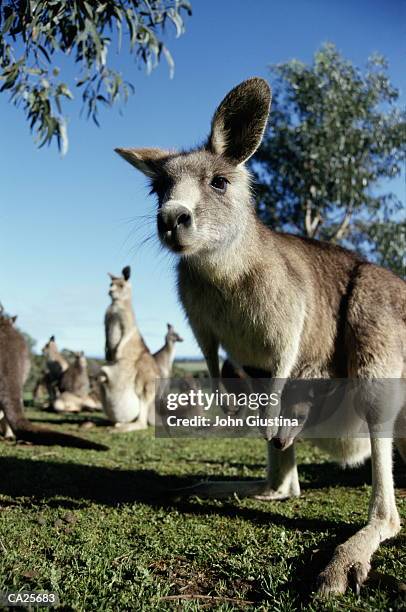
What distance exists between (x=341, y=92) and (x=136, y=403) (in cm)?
1247

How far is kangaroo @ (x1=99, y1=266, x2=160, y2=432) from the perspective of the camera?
8469mm

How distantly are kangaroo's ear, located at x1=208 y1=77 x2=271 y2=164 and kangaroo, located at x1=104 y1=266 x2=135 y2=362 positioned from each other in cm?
615

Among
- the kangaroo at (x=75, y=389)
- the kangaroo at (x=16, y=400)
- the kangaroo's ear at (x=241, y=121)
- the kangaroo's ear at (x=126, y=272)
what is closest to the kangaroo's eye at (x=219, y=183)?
the kangaroo's ear at (x=241, y=121)

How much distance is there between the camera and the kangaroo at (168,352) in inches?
447

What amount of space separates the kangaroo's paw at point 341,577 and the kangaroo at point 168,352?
874cm

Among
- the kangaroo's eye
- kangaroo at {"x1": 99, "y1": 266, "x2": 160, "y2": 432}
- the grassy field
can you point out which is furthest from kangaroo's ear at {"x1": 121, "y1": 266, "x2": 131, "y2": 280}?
the kangaroo's eye

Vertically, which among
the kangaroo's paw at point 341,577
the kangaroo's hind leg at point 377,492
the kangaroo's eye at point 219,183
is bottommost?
the kangaroo's paw at point 341,577

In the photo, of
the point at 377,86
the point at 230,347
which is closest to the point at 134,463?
the point at 230,347

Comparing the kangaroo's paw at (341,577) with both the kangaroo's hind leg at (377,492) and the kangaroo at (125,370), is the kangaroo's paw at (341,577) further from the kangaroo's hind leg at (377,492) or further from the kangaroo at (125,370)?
the kangaroo at (125,370)

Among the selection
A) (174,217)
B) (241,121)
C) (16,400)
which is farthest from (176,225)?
(16,400)

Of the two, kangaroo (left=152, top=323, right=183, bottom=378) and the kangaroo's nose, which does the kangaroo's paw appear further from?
kangaroo (left=152, top=323, right=183, bottom=378)

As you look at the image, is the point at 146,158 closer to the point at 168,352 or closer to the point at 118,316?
the point at 118,316

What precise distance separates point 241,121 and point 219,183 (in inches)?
14.0

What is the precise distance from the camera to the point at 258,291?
2.97 m
